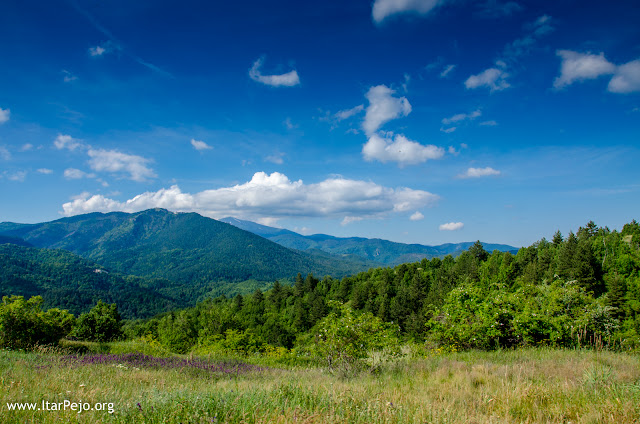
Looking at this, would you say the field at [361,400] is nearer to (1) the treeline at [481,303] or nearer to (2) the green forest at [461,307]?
(2) the green forest at [461,307]

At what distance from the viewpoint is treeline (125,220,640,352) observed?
10234mm

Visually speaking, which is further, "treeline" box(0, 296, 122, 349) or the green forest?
"treeline" box(0, 296, 122, 349)

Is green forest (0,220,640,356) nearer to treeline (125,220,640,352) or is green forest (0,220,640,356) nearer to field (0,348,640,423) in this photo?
treeline (125,220,640,352)

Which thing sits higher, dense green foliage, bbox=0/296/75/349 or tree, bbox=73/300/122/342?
dense green foliage, bbox=0/296/75/349

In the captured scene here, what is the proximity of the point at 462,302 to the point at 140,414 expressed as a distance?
35.2 feet

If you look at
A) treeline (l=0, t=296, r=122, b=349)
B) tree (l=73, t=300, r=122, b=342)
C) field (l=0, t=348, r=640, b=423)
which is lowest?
tree (l=73, t=300, r=122, b=342)

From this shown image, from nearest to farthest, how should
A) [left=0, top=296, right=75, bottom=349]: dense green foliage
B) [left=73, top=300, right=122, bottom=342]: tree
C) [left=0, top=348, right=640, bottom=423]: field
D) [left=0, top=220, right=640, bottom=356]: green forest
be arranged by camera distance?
[left=0, top=348, right=640, bottom=423]: field, [left=0, top=220, right=640, bottom=356]: green forest, [left=0, top=296, right=75, bottom=349]: dense green foliage, [left=73, top=300, right=122, bottom=342]: tree

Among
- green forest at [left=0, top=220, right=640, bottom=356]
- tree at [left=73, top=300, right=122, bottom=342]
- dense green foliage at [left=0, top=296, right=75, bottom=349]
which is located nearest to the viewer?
green forest at [left=0, top=220, right=640, bottom=356]

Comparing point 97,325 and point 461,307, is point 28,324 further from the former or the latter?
point 97,325

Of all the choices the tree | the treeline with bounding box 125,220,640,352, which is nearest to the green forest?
the treeline with bounding box 125,220,640,352

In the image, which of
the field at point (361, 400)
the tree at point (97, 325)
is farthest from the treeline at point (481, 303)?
the field at point (361, 400)

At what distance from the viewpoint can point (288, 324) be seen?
8512 centimetres

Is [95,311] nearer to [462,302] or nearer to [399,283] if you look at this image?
[462,302]

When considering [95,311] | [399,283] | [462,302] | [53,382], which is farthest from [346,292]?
[53,382]
